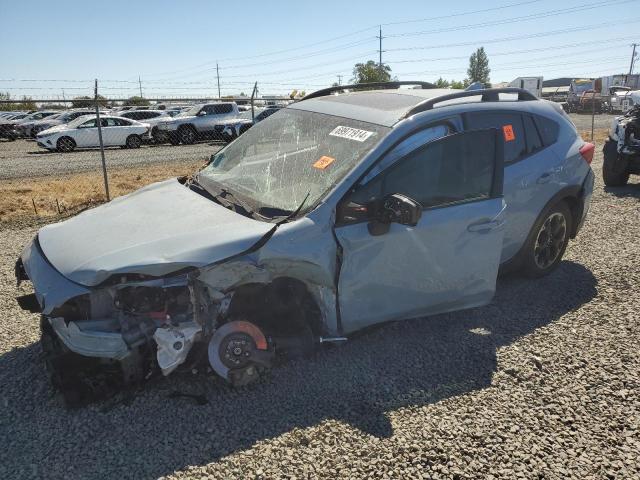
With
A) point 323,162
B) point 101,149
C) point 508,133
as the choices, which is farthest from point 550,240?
point 101,149

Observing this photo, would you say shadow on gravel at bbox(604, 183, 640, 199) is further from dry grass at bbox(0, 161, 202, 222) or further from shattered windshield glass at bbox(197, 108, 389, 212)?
dry grass at bbox(0, 161, 202, 222)

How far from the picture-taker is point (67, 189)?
10.4 m

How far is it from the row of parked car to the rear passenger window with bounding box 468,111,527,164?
1410cm

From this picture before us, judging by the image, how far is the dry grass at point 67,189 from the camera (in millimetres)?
8477

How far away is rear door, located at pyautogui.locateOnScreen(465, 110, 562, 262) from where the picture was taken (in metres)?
4.47

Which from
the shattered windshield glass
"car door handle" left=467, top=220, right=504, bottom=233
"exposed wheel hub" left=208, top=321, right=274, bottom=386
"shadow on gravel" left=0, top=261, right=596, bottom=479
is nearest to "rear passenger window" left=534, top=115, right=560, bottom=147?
"car door handle" left=467, top=220, right=504, bottom=233

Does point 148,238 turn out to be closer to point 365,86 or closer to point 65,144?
point 365,86

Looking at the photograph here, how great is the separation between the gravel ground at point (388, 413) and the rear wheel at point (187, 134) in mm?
18539

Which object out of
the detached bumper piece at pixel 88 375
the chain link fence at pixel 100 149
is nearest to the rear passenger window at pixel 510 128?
the detached bumper piece at pixel 88 375

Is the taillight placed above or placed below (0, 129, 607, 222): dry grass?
above

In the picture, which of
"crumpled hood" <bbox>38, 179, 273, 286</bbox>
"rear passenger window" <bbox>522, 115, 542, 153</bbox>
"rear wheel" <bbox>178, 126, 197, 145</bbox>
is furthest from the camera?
"rear wheel" <bbox>178, 126, 197, 145</bbox>

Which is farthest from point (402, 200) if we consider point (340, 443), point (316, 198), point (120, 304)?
point (120, 304)

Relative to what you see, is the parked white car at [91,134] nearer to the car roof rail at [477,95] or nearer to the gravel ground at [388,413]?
the gravel ground at [388,413]

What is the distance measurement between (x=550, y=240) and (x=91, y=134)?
18.5 meters
